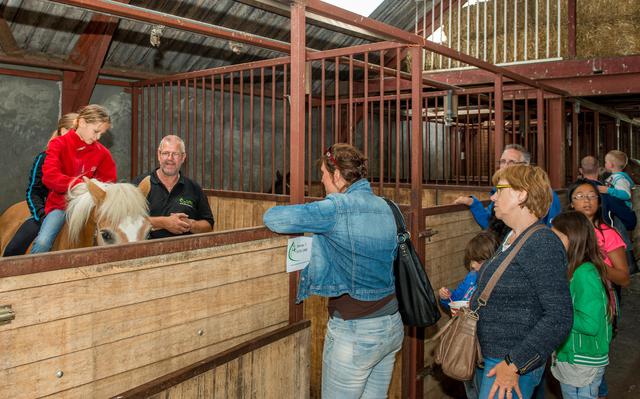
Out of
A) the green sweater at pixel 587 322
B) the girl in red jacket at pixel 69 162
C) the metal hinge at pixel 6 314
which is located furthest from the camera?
the girl in red jacket at pixel 69 162

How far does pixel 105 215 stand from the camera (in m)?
2.19

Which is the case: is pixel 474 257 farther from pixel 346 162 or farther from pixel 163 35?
pixel 163 35

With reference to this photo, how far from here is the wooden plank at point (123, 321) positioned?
4.35 ft

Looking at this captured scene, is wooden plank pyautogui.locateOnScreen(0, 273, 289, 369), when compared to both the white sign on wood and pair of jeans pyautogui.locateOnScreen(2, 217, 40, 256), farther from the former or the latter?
pair of jeans pyautogui.locateOnScreen(2, 217, 40, 256)

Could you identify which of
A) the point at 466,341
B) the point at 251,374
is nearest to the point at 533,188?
the point at 466,341

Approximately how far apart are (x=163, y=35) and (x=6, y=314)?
14.4 ft

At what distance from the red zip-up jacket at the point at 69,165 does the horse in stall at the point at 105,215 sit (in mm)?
173

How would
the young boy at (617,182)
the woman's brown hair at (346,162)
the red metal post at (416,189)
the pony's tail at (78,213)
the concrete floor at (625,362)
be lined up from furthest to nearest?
the young boy at (617,182) < the concrete floor at (625,362) < the red metal post at (416,189) < the pony's tail at (78,213) < the woman's brown hair at (346,162)

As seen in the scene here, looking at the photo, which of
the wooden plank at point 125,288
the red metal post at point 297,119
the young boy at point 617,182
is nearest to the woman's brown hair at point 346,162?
the red metal post at point 297,119

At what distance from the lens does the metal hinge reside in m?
1.26

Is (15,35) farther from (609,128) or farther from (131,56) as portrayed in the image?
(609,128)

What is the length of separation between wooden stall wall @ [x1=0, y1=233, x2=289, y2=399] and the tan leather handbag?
71 centimetres

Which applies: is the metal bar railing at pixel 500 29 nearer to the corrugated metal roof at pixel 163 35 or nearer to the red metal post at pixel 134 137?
the corrugated metal roof at pixel 163 35

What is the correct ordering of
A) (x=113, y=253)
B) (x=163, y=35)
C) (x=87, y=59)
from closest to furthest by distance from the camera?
(x=113, y=253)
(x=87, y=59)
(x=163, y=35)
